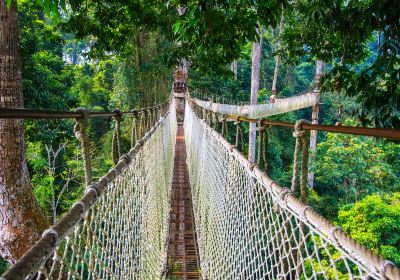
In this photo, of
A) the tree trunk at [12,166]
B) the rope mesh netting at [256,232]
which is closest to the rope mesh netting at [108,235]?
the rope mesh netting at [256,232]

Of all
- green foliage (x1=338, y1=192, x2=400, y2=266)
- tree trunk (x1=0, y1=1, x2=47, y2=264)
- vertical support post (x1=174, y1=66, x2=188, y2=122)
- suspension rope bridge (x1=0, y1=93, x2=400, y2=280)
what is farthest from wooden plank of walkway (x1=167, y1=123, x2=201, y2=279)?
vertical support post (x1=174, y1=66, x2=188, y2=122)

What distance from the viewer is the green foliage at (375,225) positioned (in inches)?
186

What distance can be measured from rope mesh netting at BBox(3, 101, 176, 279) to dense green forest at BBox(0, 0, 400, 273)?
0.53 metres

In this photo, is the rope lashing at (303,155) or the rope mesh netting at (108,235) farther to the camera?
the rope lashing at (303,155)

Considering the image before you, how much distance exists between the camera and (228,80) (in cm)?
405

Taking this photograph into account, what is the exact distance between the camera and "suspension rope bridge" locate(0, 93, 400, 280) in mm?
519

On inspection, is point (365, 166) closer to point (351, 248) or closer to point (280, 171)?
point (280, 171)

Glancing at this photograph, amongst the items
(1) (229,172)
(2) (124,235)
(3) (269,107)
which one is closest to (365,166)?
(3) (269,107)

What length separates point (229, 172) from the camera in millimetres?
1592

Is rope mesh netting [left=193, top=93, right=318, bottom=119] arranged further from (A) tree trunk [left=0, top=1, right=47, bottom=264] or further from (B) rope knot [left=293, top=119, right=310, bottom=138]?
(B) rope knot [left=293, top=119, right=310, bottom=138]

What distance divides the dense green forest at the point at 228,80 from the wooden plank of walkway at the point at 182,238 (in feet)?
4.29

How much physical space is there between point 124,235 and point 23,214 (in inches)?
73.3

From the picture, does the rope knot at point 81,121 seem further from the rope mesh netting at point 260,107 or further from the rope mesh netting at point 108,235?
the rope mesh netting at point 260,107

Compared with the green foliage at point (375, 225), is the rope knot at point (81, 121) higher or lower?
higher
